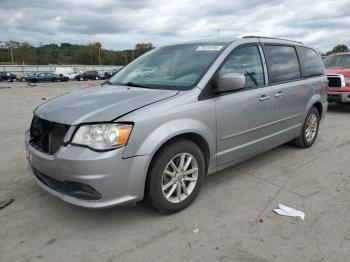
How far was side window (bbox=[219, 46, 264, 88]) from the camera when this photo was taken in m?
3.81

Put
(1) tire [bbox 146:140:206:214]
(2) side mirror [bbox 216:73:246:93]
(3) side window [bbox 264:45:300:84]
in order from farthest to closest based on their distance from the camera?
(3) side window [bbox 264:45:300:84]
(2) side mirror [bbox 216:73:246:93]
(1) tire [bbox 146:140:206:214]

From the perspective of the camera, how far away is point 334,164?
484 centimetres

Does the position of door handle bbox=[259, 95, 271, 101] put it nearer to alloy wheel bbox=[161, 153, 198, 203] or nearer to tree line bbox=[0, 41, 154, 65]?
alloy wheel bbox=[161, 153, 198, 203]

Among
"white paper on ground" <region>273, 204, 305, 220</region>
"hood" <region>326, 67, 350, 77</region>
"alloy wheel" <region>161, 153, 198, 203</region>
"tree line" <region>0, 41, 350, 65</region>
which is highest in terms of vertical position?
"tree line" <region>0, 41, 350, 65</region>

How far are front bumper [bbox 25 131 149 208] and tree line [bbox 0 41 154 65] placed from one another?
8222 centimetres

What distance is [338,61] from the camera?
34.6 ft

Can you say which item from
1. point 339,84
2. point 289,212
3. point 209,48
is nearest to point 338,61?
point 339,84

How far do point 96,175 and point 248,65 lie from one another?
2.40m

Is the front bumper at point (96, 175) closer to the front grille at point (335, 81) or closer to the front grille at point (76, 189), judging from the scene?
the front grille at point (76, 189)

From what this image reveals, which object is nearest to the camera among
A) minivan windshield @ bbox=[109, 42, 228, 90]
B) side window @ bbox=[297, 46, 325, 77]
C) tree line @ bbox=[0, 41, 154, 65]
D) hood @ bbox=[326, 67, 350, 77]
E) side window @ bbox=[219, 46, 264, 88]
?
minivan windshield @ bbox=[109, 42, 228, 90]

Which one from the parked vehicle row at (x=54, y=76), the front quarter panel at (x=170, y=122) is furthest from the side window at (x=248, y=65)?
the parked vehicle row at (x=54, y=76)

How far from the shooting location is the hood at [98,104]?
2932mm

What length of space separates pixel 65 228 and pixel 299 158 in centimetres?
363

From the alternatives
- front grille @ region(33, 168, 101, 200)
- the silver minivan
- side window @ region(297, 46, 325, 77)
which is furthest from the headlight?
side window @ region(297, 46, 325, 77)
